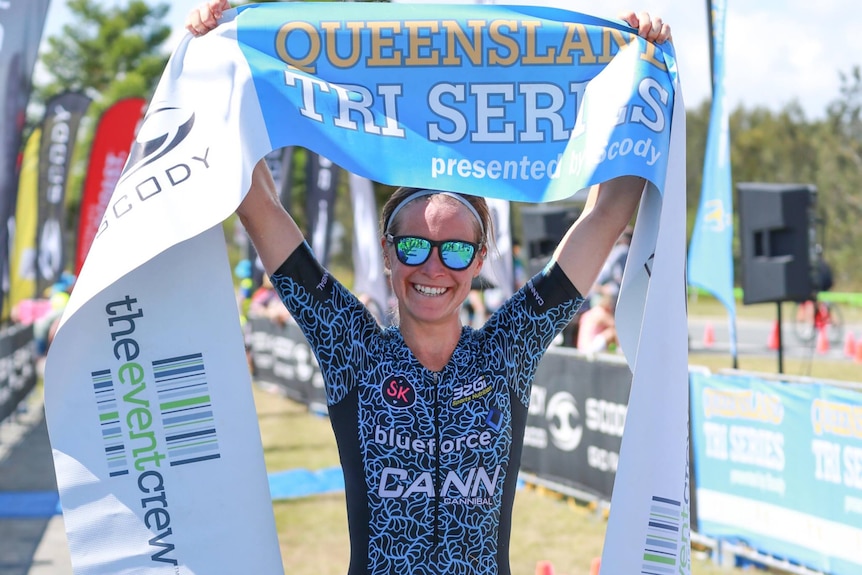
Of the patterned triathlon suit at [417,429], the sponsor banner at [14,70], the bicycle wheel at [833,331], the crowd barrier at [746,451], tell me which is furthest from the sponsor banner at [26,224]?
the patterned triathlon suit at [417,429]

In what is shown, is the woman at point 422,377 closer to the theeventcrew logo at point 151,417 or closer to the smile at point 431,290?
the smile at point 431,290

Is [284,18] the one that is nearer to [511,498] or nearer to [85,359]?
[85,359]

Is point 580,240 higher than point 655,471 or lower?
higher

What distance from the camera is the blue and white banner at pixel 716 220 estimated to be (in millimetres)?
9500

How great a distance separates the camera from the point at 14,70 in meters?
5.70

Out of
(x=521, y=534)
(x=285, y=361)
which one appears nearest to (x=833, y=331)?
(x=285, y=361)

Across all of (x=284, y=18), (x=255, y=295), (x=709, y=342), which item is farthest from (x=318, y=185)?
(x=284, y=18)

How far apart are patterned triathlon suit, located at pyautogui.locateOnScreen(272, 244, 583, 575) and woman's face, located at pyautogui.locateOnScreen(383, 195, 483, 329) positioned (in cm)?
12

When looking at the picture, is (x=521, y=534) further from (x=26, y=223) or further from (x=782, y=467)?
(x=26, y=223)

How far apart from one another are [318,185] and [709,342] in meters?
11.0

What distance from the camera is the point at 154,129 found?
100 inches

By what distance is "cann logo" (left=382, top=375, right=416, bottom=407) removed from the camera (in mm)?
2566

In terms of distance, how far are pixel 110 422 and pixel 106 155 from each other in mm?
16711

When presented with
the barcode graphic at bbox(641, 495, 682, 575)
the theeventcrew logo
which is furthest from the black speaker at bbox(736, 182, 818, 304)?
the theeventcrew logo
